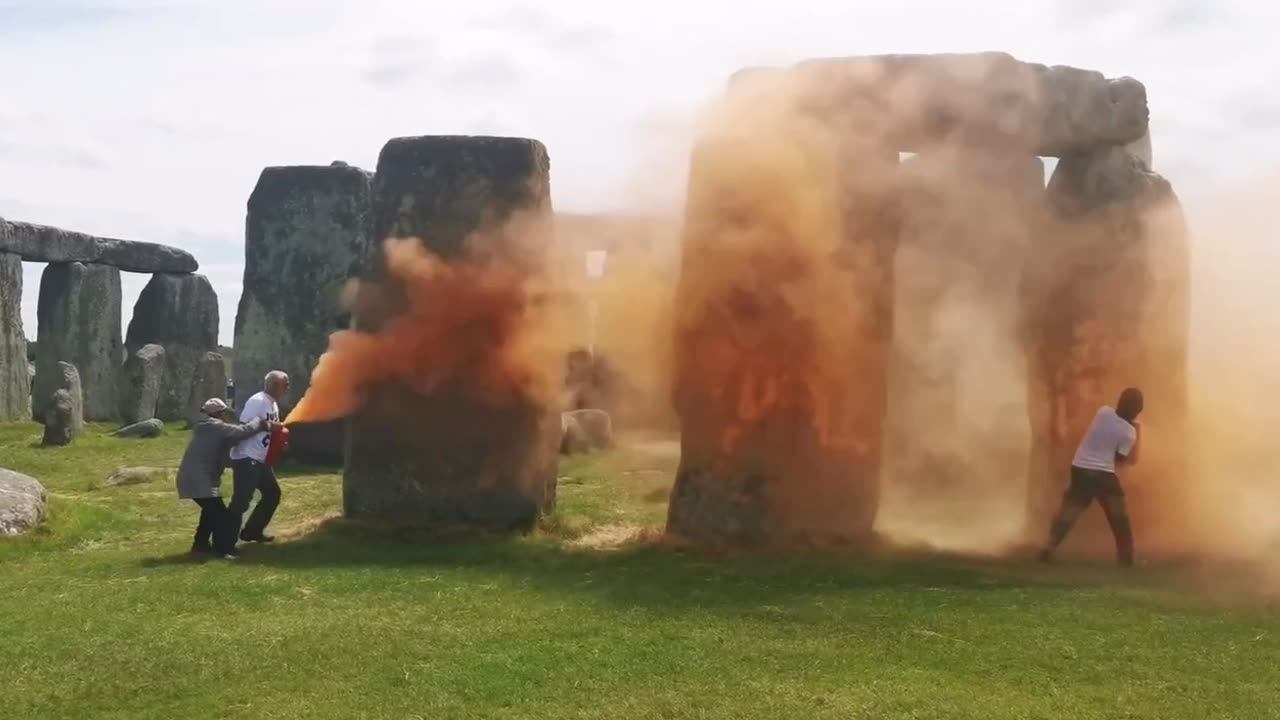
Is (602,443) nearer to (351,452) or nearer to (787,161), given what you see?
(351,452)

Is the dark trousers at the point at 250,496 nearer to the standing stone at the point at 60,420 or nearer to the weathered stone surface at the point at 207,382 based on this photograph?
the standing stone at the point at 60,420

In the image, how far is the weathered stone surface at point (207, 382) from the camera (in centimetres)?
2561

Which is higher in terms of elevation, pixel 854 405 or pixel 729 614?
pixel 854 405

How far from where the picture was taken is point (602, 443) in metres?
21.0

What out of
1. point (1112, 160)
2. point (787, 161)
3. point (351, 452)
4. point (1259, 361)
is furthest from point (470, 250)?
point (1259, 361)

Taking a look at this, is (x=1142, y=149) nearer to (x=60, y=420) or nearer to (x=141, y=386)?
(x=60, y=420)

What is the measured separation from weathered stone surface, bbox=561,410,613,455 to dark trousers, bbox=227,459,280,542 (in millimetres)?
8803

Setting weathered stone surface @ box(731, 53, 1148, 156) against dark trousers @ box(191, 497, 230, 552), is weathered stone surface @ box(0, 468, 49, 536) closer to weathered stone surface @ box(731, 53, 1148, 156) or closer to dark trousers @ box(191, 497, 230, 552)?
dark trousers @ box(191, 497, 230, 552)

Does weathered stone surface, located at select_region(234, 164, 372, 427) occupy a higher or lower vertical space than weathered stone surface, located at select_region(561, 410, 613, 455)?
higher

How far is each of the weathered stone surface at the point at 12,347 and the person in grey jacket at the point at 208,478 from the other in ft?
50.9

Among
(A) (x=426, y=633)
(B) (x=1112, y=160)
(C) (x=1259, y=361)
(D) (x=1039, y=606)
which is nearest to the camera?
(A) (x=426, y=633)

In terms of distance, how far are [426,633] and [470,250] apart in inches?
195

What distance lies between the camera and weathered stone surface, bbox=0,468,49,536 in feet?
35.4

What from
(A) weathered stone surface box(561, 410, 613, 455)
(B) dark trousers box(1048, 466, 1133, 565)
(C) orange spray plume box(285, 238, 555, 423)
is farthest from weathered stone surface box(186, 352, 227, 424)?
(B) dark trousers box(1048, 466, 1133, 565)
